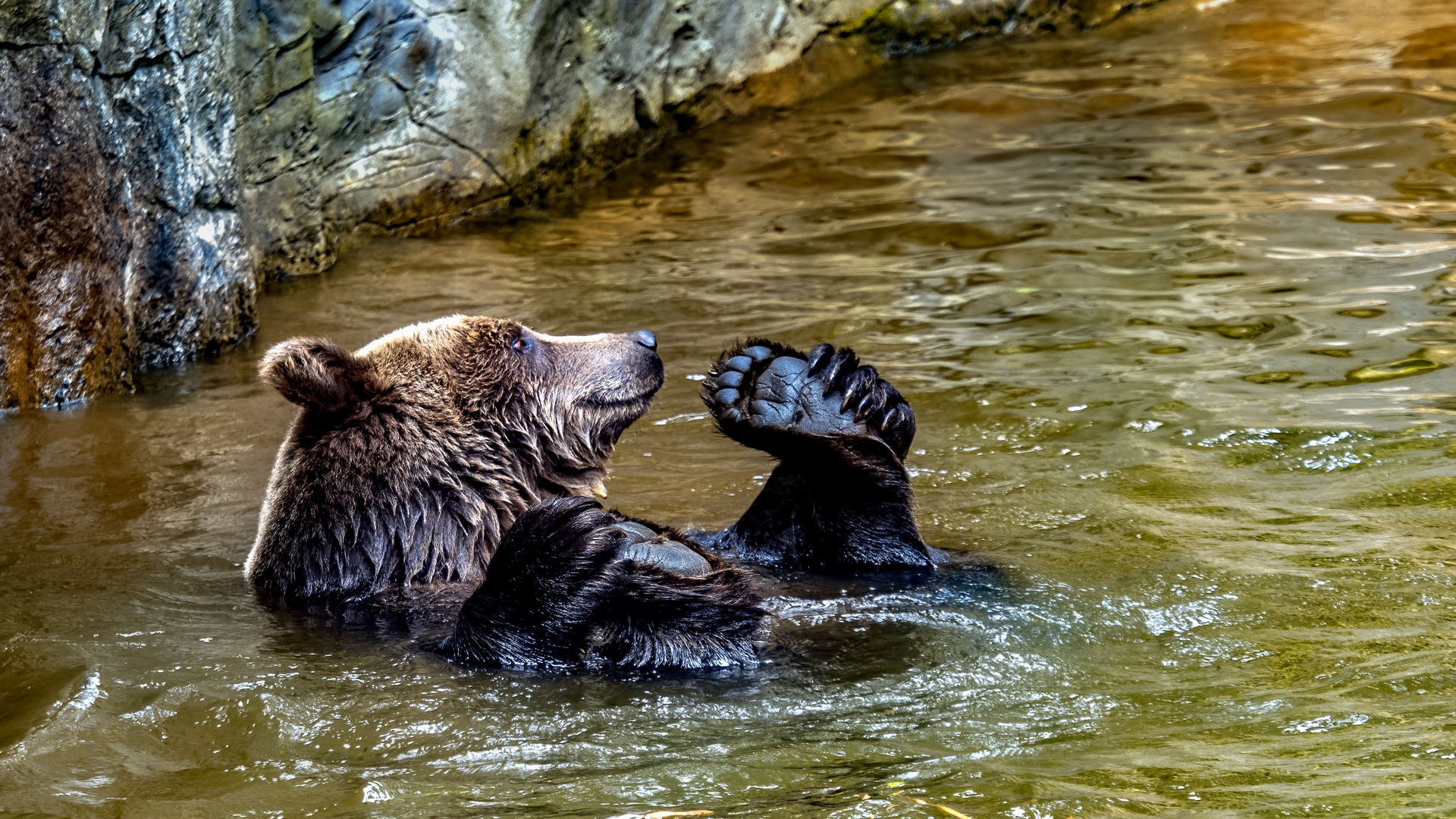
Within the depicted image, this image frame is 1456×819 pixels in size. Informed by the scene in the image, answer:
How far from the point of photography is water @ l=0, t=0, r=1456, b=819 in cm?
273

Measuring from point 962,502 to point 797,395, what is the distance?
3.70 feet

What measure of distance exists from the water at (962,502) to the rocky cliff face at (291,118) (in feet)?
1.27

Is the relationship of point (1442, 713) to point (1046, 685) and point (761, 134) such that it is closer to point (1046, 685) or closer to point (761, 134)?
point (1046, 685)

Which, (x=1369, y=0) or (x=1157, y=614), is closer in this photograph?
(x=1157, y=614)

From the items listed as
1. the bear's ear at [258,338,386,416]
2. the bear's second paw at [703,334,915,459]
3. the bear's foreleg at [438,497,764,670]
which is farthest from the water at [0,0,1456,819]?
the bear's ear at [258,338,386,416]

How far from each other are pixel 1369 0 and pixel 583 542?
13.0m

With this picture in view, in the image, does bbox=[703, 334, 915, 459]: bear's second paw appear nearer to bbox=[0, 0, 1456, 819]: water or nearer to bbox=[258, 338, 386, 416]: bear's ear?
bbox=[0, 0, 1456, 819]: water

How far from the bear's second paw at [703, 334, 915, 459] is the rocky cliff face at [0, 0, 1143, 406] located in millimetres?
3895

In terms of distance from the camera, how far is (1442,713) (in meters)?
2.68

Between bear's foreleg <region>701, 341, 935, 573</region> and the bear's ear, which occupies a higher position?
the bear's ear

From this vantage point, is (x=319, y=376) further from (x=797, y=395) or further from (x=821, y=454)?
(x=821, y=454)

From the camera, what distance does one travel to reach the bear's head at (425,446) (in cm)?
389

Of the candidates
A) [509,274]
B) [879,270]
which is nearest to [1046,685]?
[879,270]

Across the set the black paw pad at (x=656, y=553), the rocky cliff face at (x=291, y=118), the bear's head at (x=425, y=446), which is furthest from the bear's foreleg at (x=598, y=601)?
the rocky cliff face at (x=291, y=118)
